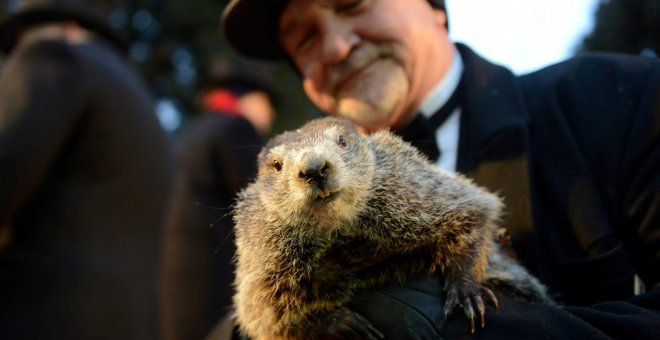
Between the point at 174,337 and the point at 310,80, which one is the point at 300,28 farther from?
the point at 174,337

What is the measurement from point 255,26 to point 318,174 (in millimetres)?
1555

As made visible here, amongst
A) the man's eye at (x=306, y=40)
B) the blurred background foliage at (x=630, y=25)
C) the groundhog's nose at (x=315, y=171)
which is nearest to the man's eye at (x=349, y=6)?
the man's eye at (x=306, y=40)

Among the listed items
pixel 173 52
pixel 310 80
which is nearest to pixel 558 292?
pixel 310 80

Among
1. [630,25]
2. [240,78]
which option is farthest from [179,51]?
[630,25]

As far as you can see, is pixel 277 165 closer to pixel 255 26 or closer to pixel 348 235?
pixel 348 235

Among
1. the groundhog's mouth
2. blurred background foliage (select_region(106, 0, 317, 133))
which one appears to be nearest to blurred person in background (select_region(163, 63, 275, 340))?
the groundhog's mouth

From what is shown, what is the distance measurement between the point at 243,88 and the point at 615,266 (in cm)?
510

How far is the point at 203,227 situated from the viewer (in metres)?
4.96

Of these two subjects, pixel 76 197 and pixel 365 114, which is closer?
pixel 365 114

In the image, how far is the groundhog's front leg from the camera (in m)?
1.92

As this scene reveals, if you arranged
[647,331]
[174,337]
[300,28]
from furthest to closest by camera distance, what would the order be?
[174,337], [300,28], [647,331]

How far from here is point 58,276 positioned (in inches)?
133

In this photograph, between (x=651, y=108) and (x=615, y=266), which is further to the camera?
(x=651, y=108)

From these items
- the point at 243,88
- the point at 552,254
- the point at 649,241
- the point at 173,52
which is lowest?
the point at 173,52
